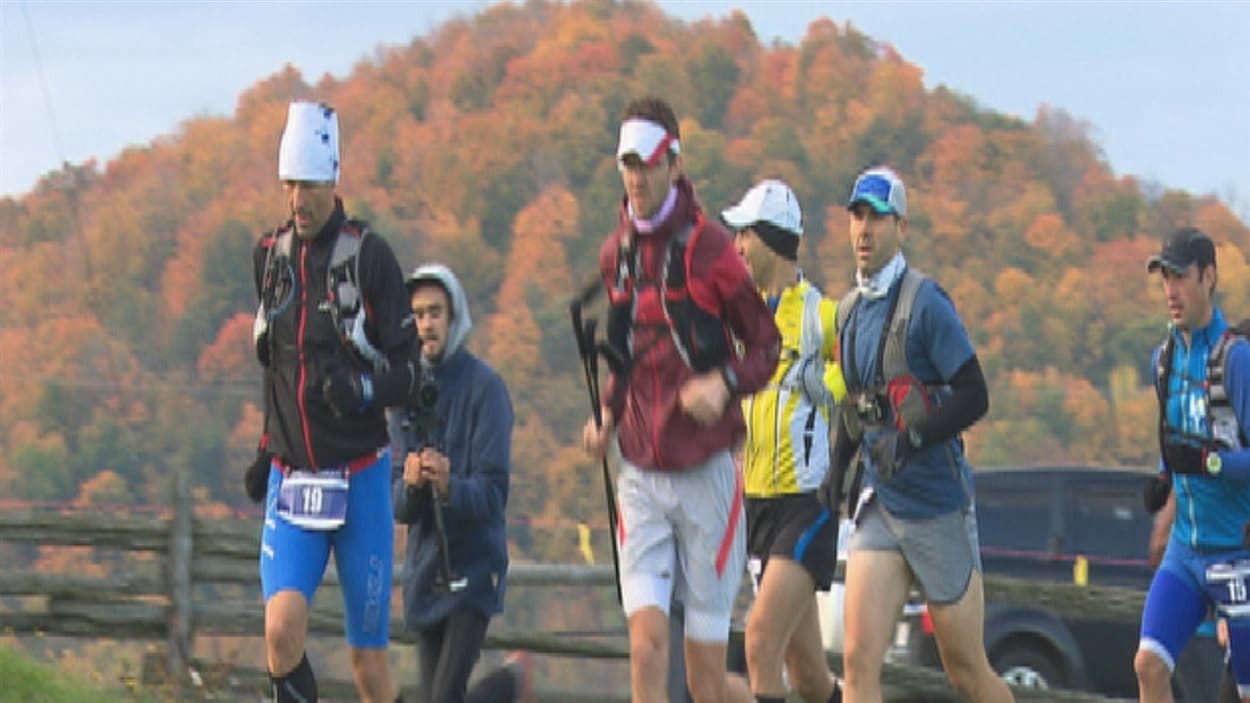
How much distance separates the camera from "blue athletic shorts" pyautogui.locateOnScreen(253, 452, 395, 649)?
854 centimetres

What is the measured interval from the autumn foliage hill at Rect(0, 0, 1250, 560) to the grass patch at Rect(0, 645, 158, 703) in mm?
39059

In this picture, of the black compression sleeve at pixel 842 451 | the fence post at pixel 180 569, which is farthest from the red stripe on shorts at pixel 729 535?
the fence post at pixel 180 569

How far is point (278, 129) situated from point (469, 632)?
7874 cm

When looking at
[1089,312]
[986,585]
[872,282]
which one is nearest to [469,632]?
[872,282]

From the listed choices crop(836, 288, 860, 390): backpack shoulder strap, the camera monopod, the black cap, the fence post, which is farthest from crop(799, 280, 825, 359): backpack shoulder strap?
the fence post

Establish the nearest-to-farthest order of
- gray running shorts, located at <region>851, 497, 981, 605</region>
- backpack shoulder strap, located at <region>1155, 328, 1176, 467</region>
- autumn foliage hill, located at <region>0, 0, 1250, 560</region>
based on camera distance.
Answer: gray running shorts, located at <region>851, 497, 981, 605</region> < backpack shoulder strap, located at <region>1155, 328, 1176, 467</region> < autumn foliage hill, located at <region>0, 0, 1250, 560</region>

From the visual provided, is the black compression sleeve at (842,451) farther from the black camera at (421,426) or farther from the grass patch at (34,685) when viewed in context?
the grass patch at (34,685)

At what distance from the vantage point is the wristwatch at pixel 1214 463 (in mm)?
9516

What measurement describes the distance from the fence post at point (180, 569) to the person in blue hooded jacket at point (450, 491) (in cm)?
524

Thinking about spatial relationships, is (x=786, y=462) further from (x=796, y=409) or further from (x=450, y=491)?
(x=450, y=491)

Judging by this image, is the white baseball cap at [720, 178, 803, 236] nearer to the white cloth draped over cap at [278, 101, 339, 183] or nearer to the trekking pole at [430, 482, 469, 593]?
the trekking pole at [430, 482, 469, 593]

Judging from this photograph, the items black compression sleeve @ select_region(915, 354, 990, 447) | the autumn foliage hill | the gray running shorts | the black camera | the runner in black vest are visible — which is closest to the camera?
the runner in black vest

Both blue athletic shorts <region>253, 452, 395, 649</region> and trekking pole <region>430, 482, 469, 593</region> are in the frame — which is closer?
blue athletic shorts <region>253, 452, 395, 649</region>

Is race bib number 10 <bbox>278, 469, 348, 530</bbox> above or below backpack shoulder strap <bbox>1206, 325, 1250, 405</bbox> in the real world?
below
